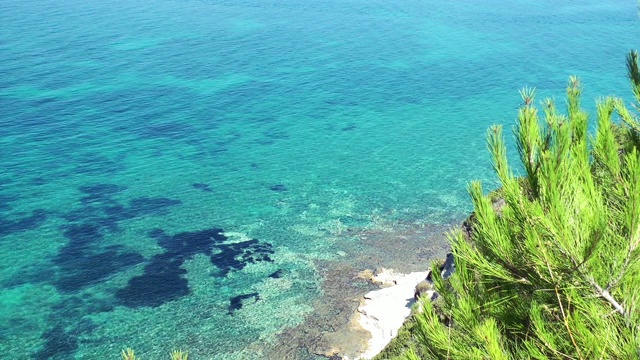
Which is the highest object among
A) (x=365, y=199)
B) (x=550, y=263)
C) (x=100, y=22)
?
(x=550, y=263)

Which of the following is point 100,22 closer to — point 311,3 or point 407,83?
point 311,3

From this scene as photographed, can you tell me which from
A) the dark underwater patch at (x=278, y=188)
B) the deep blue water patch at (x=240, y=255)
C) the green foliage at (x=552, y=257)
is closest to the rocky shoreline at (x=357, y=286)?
the deep blue water patch at (x=240, y=255)

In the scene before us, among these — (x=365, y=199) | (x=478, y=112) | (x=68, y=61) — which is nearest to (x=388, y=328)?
(x=365, y=199)

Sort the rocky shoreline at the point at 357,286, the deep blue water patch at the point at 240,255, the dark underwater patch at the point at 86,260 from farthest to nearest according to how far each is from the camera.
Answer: the deep blue water patch at the point at 240,255, the dark underwater patch at the point at 86,260, the rocky shoreline at the point at 357,286

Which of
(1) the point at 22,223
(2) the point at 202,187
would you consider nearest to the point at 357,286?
(2) the point at 202,187

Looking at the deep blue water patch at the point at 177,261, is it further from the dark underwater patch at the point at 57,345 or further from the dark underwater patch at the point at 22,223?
the dark underwater patch at the point at 22,223

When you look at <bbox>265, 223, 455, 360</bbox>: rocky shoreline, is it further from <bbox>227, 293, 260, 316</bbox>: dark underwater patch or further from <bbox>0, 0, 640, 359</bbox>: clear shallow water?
<bbox>227, 293, 260, 316</bbox>: dark underwater patch
